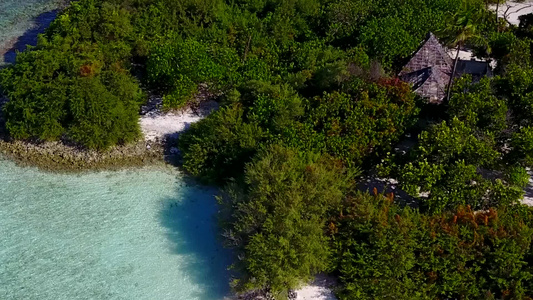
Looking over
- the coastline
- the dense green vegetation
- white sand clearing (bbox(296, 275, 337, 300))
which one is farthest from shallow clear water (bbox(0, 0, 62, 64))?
white sand clearing (bbox(296, 275, 337, 300))

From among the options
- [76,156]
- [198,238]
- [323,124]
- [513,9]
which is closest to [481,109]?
[323,124]

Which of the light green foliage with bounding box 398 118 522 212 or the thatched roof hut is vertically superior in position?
the thatched roof hut

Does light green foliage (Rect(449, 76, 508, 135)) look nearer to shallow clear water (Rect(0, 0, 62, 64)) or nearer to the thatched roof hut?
the thatched roof hut

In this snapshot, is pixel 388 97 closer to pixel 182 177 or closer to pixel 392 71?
pixel 392 71

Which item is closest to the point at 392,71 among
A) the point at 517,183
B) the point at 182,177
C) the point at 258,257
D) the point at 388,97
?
the point at 388,97

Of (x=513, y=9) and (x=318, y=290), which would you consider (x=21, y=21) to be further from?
(x=513, y=9)
